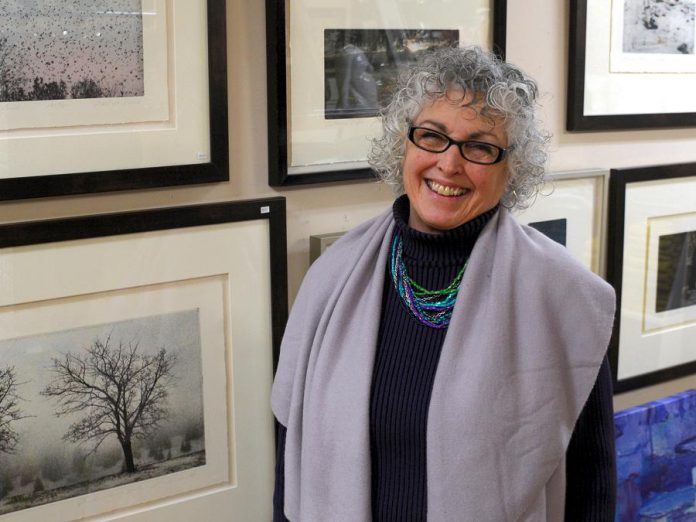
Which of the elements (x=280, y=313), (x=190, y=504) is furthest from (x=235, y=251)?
(x=190, y=504)

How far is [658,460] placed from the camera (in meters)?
1.91

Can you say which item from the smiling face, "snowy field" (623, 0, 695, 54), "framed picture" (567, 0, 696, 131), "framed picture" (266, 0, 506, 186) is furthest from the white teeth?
"snowy field" (623, 0, 695, 54)

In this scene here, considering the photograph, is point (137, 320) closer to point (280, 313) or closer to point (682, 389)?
point (280, 313)

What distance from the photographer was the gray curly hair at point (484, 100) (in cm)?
122

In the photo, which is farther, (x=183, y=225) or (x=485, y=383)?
(x=183, y=225)

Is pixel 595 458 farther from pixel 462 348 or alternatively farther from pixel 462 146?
pixel 462 146

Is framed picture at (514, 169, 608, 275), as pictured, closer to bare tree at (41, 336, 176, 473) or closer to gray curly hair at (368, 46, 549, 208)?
gray curly hair at (368, 46, 549, 208)

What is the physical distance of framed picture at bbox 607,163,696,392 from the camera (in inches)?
74.6

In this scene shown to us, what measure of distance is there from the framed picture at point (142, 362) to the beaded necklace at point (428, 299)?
0.23 metres

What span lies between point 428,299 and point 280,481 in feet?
1.18

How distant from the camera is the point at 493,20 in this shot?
1.64 meters

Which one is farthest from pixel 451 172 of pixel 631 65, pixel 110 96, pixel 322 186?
pixel 631 65

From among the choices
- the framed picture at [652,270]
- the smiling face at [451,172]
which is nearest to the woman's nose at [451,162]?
the smiling face at [451,172]

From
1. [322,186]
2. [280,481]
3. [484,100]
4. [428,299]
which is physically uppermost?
[484,100]
